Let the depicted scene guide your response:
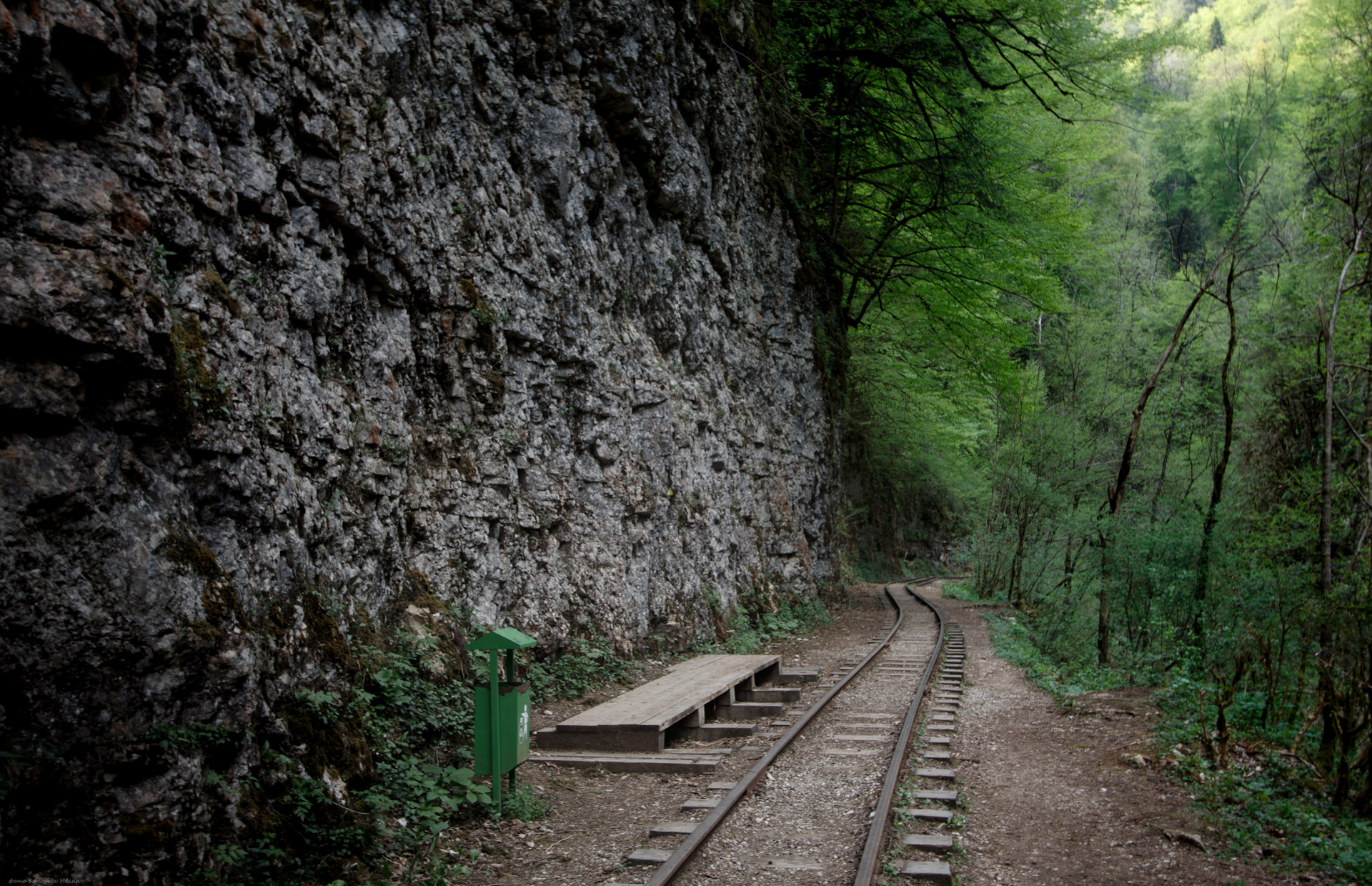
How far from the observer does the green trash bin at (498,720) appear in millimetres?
5410

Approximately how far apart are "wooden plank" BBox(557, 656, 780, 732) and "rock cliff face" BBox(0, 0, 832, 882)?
1.14 meters

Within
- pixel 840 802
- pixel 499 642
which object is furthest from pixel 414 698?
pixel 840 802

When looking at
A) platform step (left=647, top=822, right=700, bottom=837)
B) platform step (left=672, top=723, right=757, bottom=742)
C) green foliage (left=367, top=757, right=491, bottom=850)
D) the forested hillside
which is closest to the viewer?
green foliage (left=367, top=757, right=491, bottom=850)

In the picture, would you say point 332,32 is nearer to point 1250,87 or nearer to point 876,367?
point 1250,87

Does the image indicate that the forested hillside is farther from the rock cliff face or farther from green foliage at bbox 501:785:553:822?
the rock cliff face

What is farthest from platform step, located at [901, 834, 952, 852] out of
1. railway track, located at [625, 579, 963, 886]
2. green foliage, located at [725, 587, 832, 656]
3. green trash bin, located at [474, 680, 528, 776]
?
green foliage, located at [725, 587, 832, 656]

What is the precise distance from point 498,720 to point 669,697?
288cm

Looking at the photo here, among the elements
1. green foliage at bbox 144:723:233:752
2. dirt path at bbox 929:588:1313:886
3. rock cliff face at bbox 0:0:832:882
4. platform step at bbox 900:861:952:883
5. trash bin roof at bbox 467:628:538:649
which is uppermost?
rock cliff face at bbox 0:0:832:882

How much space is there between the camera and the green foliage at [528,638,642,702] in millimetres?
8289

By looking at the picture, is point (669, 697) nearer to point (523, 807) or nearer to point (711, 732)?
point (711, 732)

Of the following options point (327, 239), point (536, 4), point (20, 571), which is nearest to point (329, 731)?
point (20, 571)

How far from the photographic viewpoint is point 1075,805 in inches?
246

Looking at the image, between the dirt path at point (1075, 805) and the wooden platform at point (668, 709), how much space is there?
2.38 metres

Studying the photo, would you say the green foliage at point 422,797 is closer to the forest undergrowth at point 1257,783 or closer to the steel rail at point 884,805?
the steel rail at point 884,805
